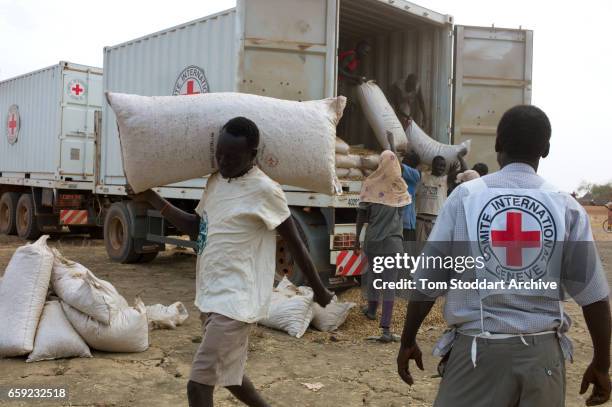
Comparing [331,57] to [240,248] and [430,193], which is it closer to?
[430,193]

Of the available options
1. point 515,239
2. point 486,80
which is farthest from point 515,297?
point 486,80

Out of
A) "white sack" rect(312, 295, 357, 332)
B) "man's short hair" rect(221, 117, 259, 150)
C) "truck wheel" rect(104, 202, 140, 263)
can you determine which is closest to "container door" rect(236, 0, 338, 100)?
"white sack" rect(312, 295, 357, 332)

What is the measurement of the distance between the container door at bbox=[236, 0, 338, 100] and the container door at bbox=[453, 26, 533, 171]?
6.20 ft

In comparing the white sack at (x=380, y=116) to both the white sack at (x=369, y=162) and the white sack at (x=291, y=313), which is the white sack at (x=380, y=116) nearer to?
the white sack at (x=369, y=162)

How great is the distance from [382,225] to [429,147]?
1.91 meters

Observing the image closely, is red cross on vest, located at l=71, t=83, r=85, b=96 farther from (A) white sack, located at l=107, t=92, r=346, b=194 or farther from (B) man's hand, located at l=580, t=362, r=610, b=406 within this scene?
(B) man's hand, located at l=580, t=362, r=610, b=406

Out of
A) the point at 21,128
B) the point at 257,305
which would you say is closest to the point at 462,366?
the point at 257,305

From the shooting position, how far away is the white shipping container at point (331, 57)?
17.5 ft

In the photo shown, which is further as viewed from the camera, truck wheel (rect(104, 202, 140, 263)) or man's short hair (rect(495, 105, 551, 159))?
truck wheel (rect(104, 202, 140, 263))

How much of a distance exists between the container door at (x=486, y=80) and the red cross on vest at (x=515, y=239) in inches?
199

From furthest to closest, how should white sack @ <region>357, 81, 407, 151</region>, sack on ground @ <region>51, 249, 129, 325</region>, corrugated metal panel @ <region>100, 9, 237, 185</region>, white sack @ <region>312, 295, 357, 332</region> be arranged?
corrugated metal panel @ <region>100, 9, 237, 185</region>, white sack @ <region>357, 81, 407, 151</region>, white sack @ <region>312, 295, 357, 332</region>, sack on ground @ <region>51, 249, 129, 325</region>

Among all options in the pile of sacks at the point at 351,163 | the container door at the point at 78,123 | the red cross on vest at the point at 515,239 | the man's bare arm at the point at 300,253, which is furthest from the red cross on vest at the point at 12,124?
the red cross on vest at the point at 515,239

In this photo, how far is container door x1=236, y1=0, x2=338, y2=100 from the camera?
532 cm

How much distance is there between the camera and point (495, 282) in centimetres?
165
